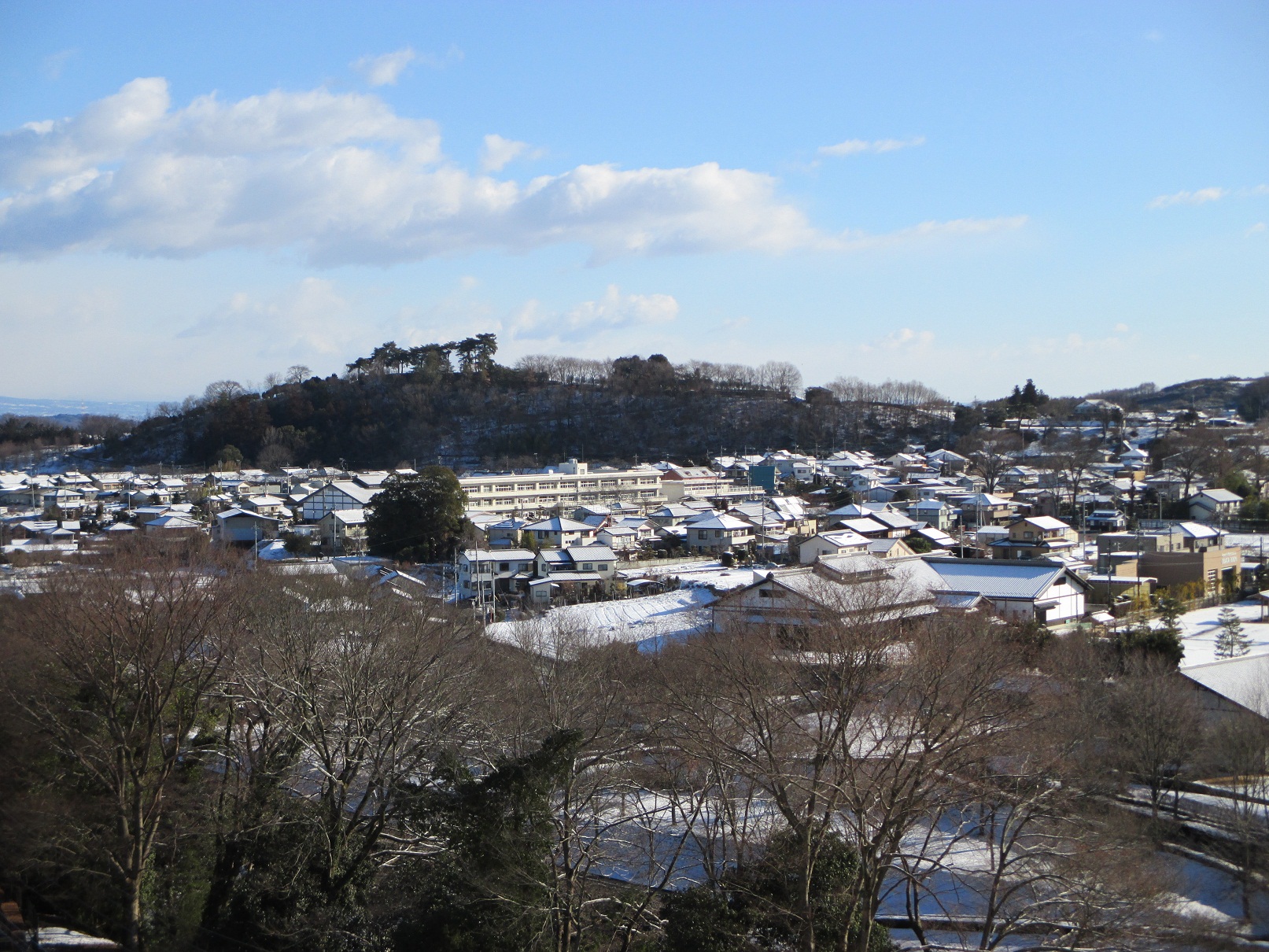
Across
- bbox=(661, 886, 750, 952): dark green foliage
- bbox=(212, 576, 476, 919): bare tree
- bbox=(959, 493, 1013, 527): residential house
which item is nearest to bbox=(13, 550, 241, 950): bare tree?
bbox=(212, 576, 476, 919): bare tree

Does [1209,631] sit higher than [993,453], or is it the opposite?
[993,453]

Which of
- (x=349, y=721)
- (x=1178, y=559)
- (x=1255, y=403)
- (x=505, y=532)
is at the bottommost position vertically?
(x=1178, y=559)

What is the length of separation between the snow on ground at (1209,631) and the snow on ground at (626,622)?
553 cm

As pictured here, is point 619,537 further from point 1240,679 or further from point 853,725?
point 853,725

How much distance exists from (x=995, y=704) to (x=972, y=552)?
14.2 m

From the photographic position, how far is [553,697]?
23.6 feet

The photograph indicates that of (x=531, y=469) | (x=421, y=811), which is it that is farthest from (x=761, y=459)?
(x=421, y=811)

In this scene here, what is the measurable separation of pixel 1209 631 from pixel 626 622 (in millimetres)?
7802

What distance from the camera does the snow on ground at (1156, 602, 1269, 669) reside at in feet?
39.0

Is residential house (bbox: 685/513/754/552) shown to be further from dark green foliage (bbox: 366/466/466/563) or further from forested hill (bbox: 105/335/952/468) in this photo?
forested hill (bbox: 105/335/952/468)

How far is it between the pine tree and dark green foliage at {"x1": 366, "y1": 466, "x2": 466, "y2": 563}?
13528 mm

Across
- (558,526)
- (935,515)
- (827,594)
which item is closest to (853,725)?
(827,594)

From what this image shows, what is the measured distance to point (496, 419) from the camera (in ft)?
149

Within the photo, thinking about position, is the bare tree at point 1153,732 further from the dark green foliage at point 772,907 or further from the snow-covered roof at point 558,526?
the snow-covered roof at point 558,526
